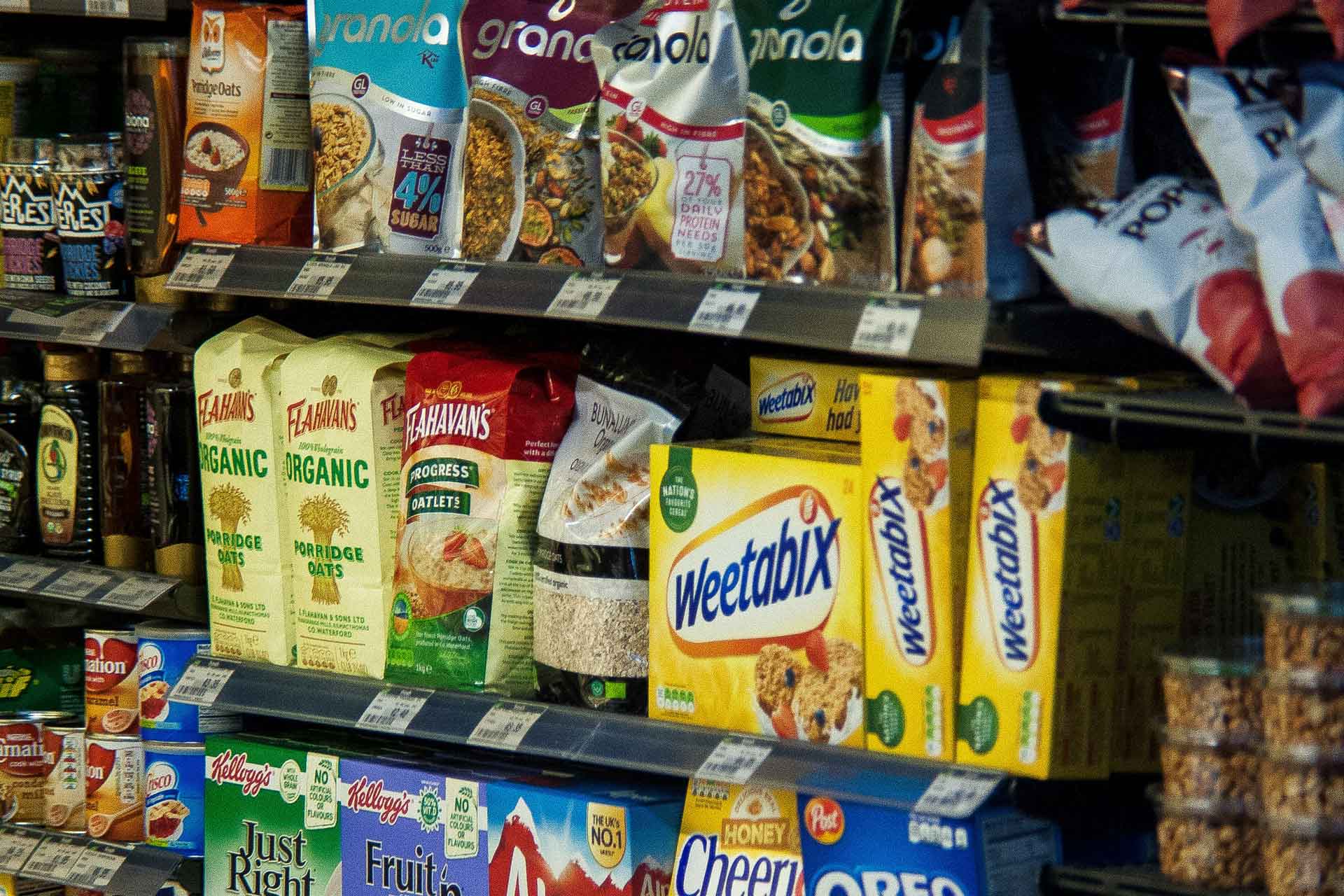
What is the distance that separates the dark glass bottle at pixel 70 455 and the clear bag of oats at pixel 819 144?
1349 millimetres

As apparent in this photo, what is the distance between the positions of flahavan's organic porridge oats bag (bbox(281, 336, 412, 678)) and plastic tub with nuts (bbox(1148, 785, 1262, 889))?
3.88 ft

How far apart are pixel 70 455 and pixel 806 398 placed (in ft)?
4.30

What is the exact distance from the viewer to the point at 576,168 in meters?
2.32

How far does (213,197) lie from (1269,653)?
1627 mm

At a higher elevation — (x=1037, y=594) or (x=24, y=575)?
(x=1037, y=594)

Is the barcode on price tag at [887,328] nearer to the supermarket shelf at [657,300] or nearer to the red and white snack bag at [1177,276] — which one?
the supermarket shelf at [657,300]

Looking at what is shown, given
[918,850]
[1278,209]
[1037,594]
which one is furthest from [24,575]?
[1278,209]

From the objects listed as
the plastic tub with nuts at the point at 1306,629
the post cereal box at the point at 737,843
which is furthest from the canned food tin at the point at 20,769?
the plastic tub with nuts at the point at 1306,629

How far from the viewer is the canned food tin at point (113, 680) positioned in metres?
2.86

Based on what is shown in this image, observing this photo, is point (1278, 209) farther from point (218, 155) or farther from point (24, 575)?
point (24, 575)

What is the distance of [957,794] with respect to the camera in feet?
6.21

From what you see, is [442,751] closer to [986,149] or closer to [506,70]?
[506,70]

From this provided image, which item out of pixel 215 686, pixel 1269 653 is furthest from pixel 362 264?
pixel 1269 653

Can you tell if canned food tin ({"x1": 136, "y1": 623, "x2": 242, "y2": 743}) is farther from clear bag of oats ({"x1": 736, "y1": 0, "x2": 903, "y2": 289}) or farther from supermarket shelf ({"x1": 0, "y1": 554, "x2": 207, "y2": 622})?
clear bag of oats ({"x1": 736, "y1": 0, "x2": 903, "y2": 289})
